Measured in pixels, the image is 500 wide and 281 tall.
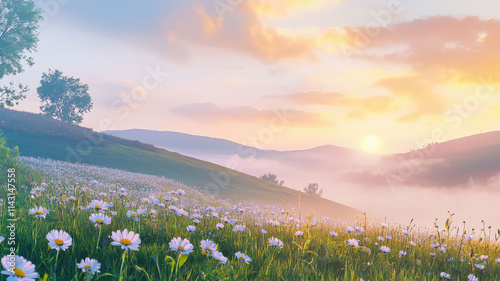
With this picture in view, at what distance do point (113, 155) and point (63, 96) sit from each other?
43634 millimetres

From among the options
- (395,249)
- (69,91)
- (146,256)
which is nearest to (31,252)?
(146,256)

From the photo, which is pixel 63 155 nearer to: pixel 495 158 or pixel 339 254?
pixel 339 254

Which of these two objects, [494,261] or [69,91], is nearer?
[494,261]

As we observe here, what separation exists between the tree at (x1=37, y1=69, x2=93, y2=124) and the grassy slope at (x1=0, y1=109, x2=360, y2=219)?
2896 cm

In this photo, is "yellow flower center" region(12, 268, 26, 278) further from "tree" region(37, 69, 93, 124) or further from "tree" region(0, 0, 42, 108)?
"tree" region(37, 69, 93, 124)

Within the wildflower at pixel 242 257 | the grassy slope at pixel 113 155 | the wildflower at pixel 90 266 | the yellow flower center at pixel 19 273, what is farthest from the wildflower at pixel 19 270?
the grassy slope at pixel 113 155

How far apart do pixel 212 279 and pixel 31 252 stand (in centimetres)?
176

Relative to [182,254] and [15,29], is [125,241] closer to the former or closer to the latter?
[182,254]

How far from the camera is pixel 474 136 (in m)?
105

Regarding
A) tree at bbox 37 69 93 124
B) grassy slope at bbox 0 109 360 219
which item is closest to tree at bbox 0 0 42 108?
grassy slope at bbox 0 109 360 219

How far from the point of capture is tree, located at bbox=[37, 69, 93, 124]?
7238 cm

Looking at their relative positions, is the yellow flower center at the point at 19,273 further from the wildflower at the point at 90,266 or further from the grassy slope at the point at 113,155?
the grassy slope at the point at 113,155

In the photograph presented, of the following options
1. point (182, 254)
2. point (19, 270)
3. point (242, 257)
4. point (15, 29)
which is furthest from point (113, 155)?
point (19, 270)

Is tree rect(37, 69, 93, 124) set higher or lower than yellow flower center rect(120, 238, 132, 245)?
higher
